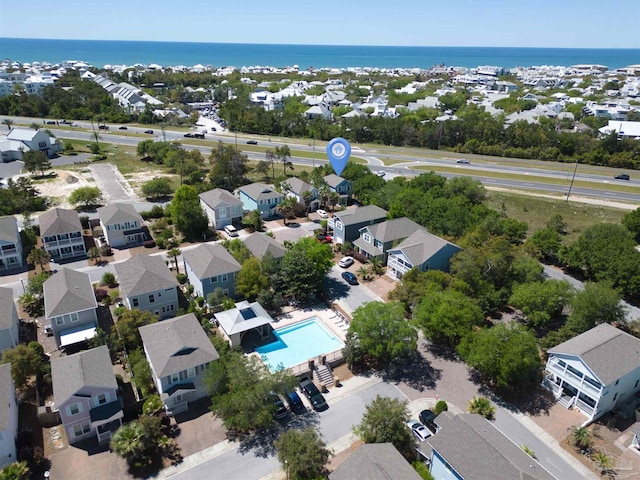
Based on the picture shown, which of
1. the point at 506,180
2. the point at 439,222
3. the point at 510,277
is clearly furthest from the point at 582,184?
the point at 510,277

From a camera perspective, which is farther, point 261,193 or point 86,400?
point 261,193

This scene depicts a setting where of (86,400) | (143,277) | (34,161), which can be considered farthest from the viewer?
(34,161)

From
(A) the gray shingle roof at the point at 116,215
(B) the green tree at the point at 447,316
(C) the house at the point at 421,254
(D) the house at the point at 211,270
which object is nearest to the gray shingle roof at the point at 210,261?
(D) the house at the point at 211,270

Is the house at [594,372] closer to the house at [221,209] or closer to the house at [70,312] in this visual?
the house at [70,312]

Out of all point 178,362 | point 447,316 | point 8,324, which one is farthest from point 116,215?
point 447,316

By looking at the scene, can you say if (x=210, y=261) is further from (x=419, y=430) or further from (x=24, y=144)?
(x=24, y=144)

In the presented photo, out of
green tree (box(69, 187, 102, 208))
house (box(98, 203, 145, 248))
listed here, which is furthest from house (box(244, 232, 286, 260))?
green tree (box(69, 187, 102, 208))
